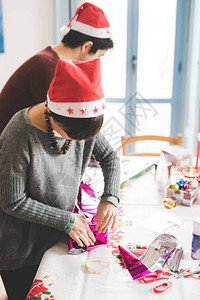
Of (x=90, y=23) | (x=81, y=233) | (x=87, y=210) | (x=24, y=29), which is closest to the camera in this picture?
(x=81, y=233)

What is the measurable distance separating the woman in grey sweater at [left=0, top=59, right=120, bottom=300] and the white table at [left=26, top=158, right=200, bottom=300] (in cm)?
6

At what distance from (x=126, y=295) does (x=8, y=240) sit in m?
0.46

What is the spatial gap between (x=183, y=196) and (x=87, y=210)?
17.2 inches

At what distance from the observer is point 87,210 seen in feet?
3.76

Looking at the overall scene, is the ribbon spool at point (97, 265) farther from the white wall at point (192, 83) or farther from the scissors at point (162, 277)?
the white wall at point (192, 83)

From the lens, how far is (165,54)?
3367 mm

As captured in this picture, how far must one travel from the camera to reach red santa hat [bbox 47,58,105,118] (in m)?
0.88

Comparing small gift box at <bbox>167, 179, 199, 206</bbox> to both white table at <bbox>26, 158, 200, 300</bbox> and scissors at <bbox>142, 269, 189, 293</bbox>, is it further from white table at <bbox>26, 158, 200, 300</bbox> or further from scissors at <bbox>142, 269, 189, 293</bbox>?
scissors at <bbox>142, 269, 189, 293</bbox>

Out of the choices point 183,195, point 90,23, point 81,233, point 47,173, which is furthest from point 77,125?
point 90,23

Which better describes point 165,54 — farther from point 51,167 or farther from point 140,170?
point 51,167

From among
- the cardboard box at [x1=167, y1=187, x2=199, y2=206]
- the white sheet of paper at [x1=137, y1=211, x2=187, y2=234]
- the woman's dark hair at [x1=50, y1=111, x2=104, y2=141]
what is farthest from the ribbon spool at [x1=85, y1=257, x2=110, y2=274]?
the cardboard box at [x1=167, y1=187, x2=199, y2=206]

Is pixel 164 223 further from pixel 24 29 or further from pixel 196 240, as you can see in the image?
pixel 24 29

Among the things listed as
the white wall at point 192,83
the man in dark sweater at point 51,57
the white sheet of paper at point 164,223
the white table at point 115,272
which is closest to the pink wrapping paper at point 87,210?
the white table at point 115,272

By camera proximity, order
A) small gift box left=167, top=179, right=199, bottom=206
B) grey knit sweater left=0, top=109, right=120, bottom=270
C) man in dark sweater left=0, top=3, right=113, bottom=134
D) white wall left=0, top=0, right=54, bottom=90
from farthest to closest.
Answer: white wall left=0, top=0, right=54, bottom=90 < man in dark sweater left=0, top=3, right=113, bottom=134 < small gift box left=167, top=179, right=199, bottom=206 < grey knit sweater left=0, top=109, right=120, bottom=270
